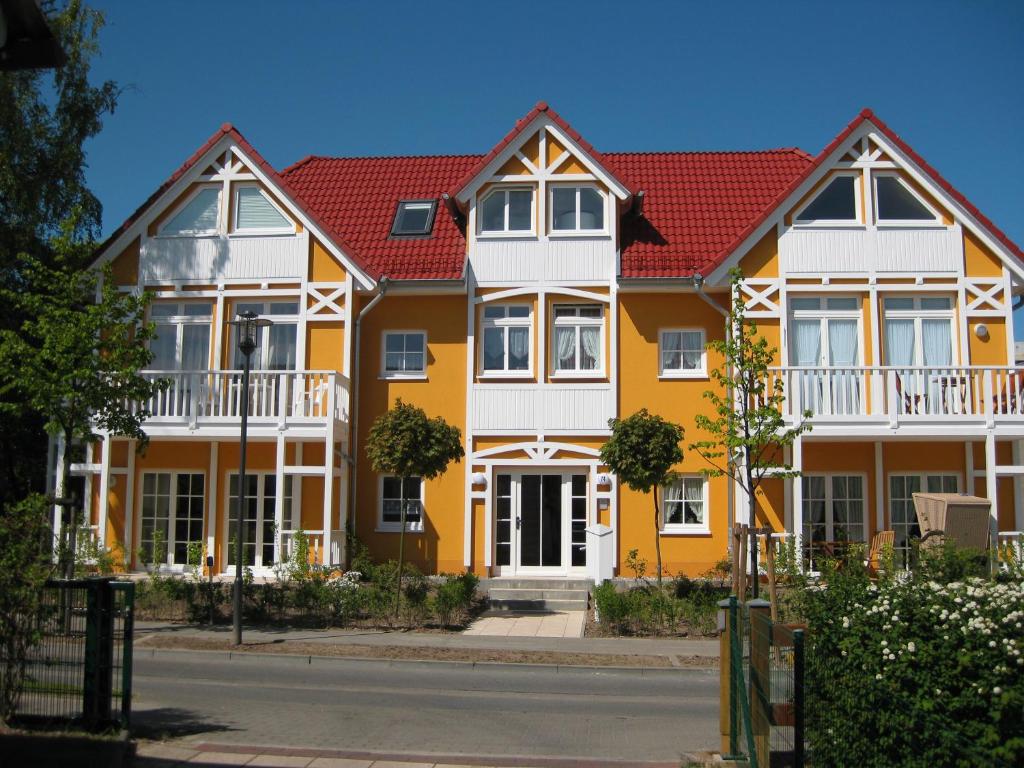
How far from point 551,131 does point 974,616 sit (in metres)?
17.8

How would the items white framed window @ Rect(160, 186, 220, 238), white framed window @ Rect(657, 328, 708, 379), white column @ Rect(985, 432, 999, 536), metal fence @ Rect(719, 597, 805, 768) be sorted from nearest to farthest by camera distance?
metal fence @ Rect(719, 597, 805, 768) < white column @ Rect(985, 432, 999, 536) < white framed window @ Rect(657, 328, 708, 379) < white framed window @ Rect(160, 186, 220, 238)

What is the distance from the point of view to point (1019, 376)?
829 inches

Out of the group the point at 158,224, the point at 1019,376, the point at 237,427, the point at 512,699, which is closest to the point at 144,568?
the point at 237,427

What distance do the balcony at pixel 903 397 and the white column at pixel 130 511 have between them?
1399 cm

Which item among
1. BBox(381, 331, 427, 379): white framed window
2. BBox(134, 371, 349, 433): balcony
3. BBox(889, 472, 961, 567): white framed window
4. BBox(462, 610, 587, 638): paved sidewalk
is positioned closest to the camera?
BBox(462, 610, 587, 638): paved sidewalk

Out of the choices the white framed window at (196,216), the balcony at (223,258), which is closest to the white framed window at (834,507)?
the balcony at (223,258)

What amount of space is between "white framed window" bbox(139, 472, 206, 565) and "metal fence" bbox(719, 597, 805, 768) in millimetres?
16777

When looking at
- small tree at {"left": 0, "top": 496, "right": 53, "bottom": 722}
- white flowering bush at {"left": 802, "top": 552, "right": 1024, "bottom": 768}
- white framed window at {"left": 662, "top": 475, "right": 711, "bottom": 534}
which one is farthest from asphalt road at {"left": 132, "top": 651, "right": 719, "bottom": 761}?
white framed window at {"left": 662, "top": 475, "right": 711, "bottom": 534}

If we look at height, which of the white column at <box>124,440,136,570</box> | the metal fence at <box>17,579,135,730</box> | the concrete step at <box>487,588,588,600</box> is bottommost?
the concrete step at <box>487,588,588,600</box>

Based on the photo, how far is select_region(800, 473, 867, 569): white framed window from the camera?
2214 centimetres

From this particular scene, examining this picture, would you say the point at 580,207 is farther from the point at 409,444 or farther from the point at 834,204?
the point at 409,444

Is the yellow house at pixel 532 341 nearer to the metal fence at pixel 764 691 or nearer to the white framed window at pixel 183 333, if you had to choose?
the white framed window at pixel 183 333

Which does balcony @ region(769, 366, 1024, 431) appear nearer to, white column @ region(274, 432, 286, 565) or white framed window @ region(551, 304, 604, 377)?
white framed window @ region(551, 304, 604, 377)

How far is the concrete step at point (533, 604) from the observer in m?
20.3
